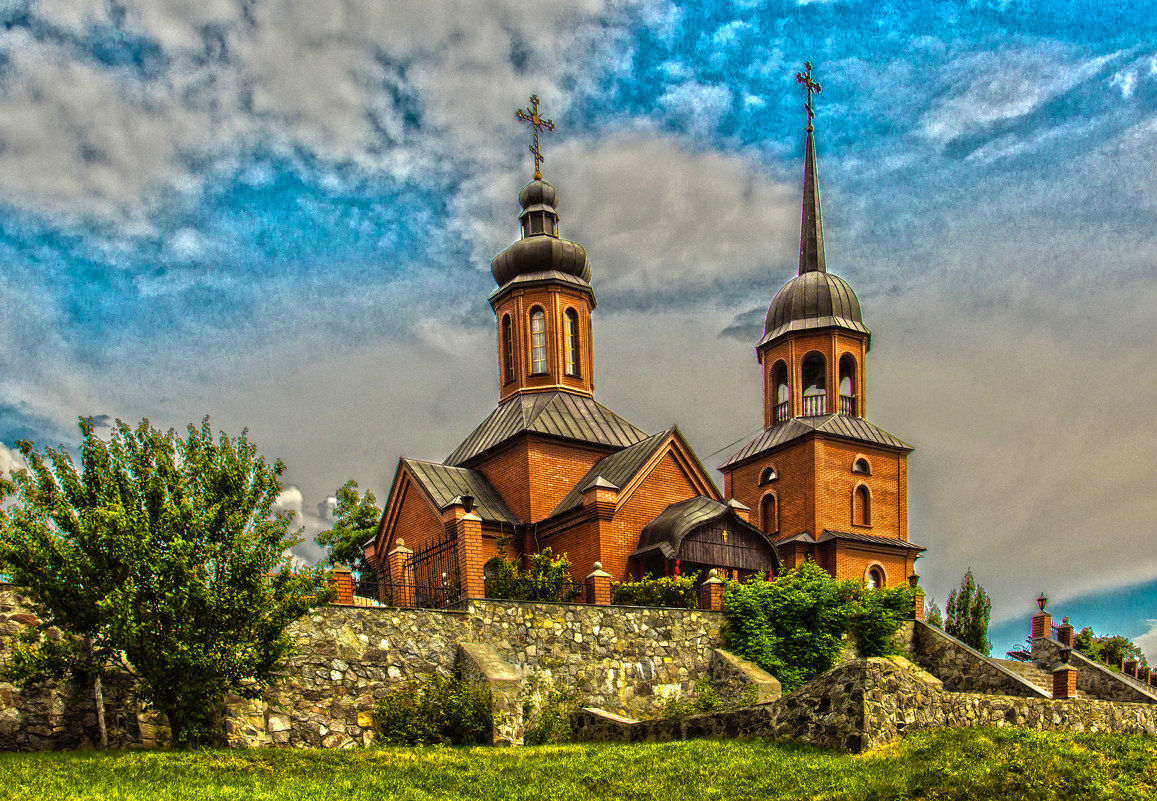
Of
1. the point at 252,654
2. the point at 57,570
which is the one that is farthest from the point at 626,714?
the point at 57,570

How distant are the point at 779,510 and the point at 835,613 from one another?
40.5ft

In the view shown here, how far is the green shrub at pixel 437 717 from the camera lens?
1611 centimetres

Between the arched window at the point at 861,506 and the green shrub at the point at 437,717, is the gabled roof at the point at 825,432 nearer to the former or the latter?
the arched window at the point at 861,506

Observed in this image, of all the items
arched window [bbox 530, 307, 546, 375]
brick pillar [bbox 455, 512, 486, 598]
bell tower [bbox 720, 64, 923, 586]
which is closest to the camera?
brick pillar [bbox 455, 512, 486, 598]

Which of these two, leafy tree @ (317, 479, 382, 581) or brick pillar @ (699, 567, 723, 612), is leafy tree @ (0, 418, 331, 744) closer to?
brick pillar @ (699, 567, 723, 612)

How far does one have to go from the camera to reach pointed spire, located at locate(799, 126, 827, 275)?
3719 centimetres

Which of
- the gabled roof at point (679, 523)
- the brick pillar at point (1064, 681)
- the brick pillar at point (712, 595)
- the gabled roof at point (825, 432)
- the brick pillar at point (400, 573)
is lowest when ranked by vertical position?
the brick pillar at point (1064, 681)

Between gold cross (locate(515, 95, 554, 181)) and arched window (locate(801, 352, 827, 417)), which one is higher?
gold cross (locate(515, 95, 554, 181))

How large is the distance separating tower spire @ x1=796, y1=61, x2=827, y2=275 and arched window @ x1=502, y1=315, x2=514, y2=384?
11833 mm

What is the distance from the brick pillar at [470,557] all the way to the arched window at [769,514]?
16506 millimetres

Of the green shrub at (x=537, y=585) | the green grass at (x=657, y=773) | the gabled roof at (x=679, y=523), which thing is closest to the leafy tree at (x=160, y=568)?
the green grass at (x=657, y=773)

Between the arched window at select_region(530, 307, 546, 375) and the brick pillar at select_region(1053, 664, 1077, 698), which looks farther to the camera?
the arched window at select_region(530, 307, 546, 375)

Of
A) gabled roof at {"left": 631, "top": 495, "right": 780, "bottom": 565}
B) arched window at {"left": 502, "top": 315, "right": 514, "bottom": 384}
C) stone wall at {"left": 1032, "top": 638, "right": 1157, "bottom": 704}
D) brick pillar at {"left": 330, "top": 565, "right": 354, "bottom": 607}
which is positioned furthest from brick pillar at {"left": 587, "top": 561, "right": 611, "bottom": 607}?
stone wall at {"left": 1032, "top": 638, "right": 1157, "bottom": 704}

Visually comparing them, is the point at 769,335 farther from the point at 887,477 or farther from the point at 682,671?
the point at 682,671
